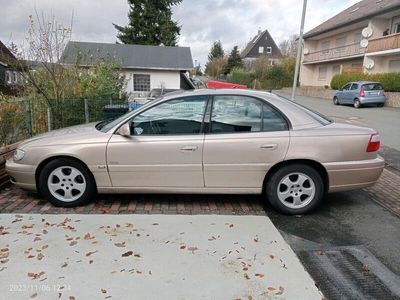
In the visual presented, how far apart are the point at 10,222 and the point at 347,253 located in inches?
144

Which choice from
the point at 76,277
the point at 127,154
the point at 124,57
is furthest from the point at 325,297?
the point at 124,57

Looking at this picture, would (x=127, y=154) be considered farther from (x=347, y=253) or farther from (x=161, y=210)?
(x=347, y=253)

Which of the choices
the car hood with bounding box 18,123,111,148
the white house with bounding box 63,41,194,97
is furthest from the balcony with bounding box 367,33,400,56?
the car hood with bounding box 18,123,111,148

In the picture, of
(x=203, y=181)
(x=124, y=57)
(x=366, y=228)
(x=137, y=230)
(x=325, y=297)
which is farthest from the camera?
(x=124, y=57)

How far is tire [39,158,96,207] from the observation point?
4.21 metres

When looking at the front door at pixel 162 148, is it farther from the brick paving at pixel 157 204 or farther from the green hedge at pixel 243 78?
the green hedge at pixel 243 78

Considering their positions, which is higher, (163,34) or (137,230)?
(163,34)

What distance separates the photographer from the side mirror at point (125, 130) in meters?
4.09

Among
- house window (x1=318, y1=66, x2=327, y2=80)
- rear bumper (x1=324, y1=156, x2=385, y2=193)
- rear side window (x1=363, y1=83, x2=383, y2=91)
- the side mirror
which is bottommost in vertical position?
rear bumper (x1=324, y1=156, x2=385, y2=193)

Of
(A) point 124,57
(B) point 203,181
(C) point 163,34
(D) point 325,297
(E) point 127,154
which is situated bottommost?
(D) point 325,297

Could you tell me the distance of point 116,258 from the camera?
10.2 ft

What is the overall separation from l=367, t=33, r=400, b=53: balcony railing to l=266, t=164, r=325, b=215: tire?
22716 millimetres

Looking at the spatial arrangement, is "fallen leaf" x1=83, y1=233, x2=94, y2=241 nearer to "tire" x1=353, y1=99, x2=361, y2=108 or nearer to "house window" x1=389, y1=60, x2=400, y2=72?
"tire" x1=353, y1=99, x2=361, y2=108

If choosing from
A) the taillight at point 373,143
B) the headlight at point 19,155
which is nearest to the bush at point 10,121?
the headlight at point 19,155
